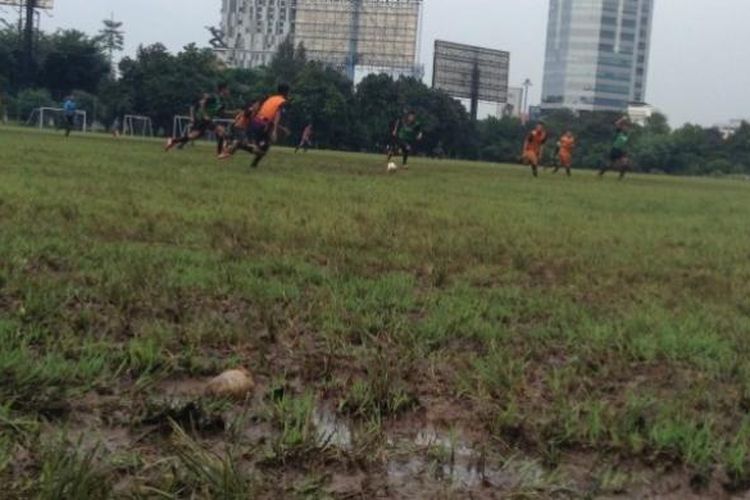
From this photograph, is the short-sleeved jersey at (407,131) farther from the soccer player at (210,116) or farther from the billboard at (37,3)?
the billboard at (37,3)

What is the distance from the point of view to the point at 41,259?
514 cm

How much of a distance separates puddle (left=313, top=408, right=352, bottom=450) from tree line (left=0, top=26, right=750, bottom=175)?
57.2 meters

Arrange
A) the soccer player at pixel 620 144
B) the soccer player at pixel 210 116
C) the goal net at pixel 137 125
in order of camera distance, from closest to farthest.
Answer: the soccer player at pixel 210 116 → the soccer player at pixel 620 144 → the goal net at pixel 137 125

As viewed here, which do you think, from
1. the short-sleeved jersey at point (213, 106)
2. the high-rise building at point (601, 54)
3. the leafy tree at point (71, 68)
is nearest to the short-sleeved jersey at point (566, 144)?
the short-sleeved jersey at point (213, 106)

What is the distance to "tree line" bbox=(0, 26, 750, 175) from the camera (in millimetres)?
65062

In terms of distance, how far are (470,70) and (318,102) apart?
101 ft

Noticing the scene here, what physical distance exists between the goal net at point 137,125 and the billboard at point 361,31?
29.8 meters

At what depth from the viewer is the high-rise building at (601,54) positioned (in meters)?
111

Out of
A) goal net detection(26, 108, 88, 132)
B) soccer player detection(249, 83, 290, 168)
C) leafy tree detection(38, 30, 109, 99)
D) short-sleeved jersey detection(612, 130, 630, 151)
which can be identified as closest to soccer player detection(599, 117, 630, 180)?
short-sleeved jersey detection(612, 130, 630, 151)

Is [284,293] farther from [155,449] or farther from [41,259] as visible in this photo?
[155,449]

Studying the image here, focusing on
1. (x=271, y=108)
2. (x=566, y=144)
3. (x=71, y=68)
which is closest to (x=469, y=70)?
(x=71, y=68)

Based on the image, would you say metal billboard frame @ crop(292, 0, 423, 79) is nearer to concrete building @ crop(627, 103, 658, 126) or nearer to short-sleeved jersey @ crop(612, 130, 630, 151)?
concrete building @ crop(627, 103, 658, 126)

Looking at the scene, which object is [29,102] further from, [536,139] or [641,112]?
[641,112]

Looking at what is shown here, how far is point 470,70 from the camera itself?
92.1m
